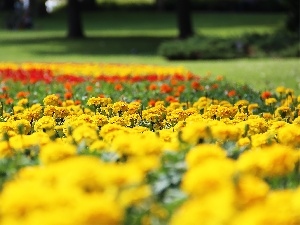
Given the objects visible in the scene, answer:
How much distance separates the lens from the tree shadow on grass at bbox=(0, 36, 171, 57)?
27036 mm

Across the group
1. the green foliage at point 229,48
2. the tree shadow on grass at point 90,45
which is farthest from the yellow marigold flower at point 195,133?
the tree shadow on grass at point 90,45

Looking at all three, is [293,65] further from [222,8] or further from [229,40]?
[222,8]

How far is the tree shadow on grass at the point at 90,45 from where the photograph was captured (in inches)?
1064

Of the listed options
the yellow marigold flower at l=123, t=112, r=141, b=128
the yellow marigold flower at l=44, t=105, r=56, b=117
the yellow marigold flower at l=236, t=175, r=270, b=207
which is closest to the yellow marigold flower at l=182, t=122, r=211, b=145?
the yellow marigold flower at l=236, t=175, r=270, b=207

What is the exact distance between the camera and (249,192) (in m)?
2.67

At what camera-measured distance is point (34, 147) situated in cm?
416

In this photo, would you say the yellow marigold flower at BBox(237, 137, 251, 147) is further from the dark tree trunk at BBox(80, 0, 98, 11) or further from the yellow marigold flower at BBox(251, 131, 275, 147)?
the dark tree trunk at BBox(80, 0, 98, 11)

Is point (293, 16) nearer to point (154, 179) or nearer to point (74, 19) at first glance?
point (74, 19)

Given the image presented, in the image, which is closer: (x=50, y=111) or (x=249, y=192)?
(x=249, y=192)

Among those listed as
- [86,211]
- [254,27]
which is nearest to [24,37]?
[254,27]

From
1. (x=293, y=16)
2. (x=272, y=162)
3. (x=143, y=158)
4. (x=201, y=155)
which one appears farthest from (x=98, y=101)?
(x=293, y=16)

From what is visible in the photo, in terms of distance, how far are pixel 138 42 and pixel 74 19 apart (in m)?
3.55

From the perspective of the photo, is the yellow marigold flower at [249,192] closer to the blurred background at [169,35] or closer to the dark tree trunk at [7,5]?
the blurred background at [169,35]

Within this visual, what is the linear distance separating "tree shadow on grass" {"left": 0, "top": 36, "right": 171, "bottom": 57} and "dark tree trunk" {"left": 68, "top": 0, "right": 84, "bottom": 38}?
1.69 ft
